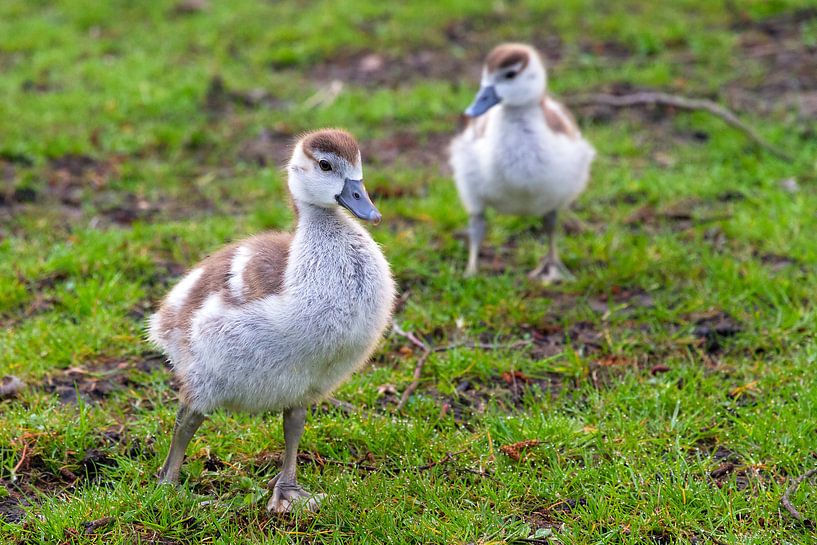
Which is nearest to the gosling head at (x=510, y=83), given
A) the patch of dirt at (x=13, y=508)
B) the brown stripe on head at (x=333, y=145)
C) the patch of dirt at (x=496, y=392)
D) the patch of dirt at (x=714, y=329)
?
the patch of dirt at (x=714, y=329)

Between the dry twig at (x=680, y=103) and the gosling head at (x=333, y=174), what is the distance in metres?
4.91

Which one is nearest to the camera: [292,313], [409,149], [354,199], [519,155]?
[292,313]

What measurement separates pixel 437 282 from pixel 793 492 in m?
2.74

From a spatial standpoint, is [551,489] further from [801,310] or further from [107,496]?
[801,310]

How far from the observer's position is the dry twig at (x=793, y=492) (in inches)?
157

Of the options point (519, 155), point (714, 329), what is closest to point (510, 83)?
point (519, 155)

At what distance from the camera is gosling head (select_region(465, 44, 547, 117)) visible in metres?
6.35

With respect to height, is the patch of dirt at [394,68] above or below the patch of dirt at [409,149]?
above

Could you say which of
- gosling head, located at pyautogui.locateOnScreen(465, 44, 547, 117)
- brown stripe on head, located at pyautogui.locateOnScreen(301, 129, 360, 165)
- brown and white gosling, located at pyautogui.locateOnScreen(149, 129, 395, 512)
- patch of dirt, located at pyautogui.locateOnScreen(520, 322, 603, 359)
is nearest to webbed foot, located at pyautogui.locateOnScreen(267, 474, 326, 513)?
brown and white gosling, located at pyautogui.locateOnScreen(149, 129, 395, 512)

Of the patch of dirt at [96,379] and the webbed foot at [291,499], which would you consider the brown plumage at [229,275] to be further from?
the patch of dirt at [96,379]

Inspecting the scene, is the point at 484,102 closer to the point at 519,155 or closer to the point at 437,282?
the point at 519,155

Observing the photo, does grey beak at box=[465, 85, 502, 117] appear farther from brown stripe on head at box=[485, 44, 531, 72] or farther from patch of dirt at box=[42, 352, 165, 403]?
patch of dirt at box=[42, 352, 165, 403]

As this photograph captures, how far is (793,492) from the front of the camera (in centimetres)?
412

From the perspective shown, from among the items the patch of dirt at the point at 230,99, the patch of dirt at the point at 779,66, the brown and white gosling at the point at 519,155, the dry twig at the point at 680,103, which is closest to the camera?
the brown and white gosling at the point at 519,155
